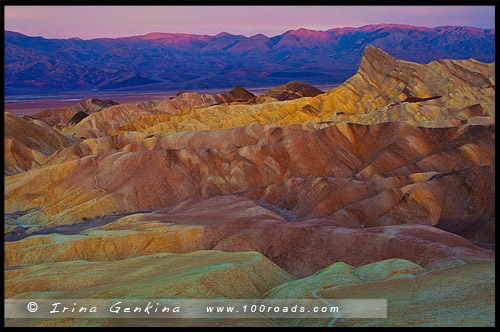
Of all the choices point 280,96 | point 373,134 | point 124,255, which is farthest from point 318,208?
point 280,96

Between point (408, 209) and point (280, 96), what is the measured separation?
321 ft

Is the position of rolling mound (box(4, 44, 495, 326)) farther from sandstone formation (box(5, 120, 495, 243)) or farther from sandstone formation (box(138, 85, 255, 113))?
sandstone formation (box(138, 85, 255, 113))

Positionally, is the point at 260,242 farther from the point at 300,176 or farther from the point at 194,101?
the point at 194,101

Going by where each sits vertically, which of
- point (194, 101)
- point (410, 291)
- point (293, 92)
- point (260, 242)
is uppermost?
point (293, 92)

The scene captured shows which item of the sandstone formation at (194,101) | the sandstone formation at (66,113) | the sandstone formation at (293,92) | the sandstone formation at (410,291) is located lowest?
the sandstone formation at (410,291)

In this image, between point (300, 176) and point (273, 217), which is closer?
point (273, 217)

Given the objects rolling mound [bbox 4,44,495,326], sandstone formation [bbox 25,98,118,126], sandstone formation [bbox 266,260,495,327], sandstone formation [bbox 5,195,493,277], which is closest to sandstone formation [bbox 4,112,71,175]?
rolling mound [bbox 4,44,495,326]

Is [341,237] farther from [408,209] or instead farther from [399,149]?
[399,149]

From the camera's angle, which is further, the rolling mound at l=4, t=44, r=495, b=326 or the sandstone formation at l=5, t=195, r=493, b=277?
the sandstone formation at l=5, t=195, r=493, b=277

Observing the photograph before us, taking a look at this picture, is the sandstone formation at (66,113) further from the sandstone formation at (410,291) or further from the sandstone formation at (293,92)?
→ the sandstone formation at (410,291)

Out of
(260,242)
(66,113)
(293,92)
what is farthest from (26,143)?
(293,92)

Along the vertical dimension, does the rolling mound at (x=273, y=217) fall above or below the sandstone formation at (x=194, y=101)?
below

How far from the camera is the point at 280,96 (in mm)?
133750

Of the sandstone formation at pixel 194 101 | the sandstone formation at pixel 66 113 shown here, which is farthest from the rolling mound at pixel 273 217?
the sandstone formation at pixel 194 101
